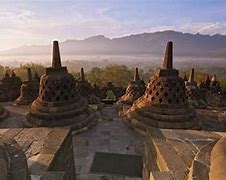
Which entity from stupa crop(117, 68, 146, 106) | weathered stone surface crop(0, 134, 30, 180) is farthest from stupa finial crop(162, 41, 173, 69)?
weathered stone surface crop(0, 134, 30, 180)

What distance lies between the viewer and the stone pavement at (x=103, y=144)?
6.64m

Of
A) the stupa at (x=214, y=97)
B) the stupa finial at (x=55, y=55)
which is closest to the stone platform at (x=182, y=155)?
→ the stupa finial at (x=55, y=55)

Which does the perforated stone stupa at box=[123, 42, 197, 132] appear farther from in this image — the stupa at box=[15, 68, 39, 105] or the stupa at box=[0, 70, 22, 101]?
the stupa at box=[0, 70, 22, 101]

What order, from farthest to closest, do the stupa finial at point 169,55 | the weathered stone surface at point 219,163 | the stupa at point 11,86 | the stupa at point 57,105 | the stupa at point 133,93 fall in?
the stupa at point 11,86 → the stupa at point 133,93 → the stupa finial at point 169,55 → the stupa at point 57,105 → the weathered stone surface at point 219,163

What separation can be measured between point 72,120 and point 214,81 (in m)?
17.8

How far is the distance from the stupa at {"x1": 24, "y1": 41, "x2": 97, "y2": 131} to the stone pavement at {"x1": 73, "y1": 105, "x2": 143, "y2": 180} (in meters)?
0.66

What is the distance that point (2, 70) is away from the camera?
57.2m

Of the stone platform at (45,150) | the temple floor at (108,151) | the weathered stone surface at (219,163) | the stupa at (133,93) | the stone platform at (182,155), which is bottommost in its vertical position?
the temple floor at (108,151)

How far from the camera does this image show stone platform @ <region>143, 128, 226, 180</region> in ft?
10.1

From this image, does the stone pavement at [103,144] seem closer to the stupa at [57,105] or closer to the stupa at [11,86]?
the stupa at [57,105]

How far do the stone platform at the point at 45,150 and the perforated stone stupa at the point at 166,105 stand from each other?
4737mm

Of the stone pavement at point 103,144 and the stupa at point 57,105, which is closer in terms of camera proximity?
the stone pavement at point 103,144

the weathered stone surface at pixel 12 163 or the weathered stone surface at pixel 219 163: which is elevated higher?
the weathered stone surface at pixel 219 163

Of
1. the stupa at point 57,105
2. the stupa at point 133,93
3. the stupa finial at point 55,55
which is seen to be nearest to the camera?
the stupa at point 57,105
